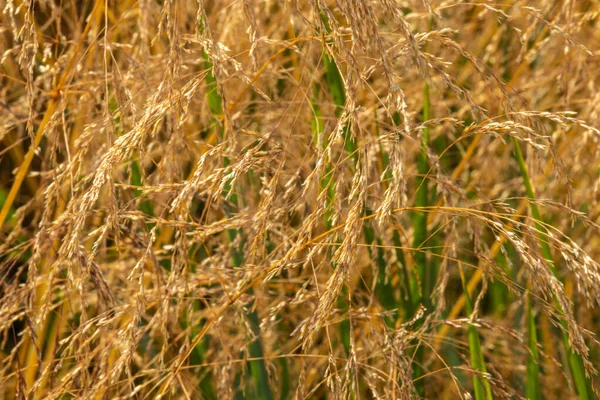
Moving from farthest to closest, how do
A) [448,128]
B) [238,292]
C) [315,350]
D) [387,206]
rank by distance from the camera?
[448,128]
[315,350]
[238,292]
[387,206]

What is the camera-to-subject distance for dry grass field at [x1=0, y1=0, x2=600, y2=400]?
4.00 ft

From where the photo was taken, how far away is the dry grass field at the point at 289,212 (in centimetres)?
122

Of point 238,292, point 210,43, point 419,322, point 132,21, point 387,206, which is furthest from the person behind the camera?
point 132,21

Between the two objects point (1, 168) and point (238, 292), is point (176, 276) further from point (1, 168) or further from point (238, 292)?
point (1, 168)

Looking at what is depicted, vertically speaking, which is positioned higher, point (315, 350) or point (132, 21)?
point (132, 21)

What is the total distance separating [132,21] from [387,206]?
1.63 metres

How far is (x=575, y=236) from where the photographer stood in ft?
8.44

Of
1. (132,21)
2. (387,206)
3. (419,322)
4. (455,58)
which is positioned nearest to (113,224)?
(387,206)

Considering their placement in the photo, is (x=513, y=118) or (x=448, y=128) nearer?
(x=513, y=118)

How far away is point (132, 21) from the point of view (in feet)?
8.12

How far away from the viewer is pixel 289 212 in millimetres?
1685

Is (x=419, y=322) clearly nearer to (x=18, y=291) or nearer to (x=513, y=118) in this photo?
(x=513, y=118)

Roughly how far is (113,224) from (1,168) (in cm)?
146

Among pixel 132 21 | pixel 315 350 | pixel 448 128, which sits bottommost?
pixel 315 350
